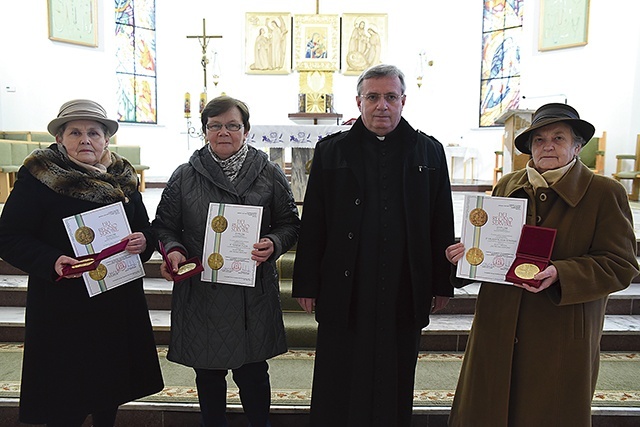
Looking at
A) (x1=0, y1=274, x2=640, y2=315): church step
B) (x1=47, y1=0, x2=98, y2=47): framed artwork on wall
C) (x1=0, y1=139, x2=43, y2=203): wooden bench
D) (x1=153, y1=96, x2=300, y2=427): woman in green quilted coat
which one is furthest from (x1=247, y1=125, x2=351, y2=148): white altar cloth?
(x1=47, y1=0, x2=98, y2=47): framed artwork on wall

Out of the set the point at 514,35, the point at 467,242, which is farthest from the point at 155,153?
the point at 467,242

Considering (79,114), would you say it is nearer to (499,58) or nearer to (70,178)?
(70,178)

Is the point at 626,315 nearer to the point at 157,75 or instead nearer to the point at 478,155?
the point at 478,155

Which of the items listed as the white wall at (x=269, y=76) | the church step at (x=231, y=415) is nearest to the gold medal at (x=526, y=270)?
the church step at (x=231, y=415)

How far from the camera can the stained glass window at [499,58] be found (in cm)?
1019

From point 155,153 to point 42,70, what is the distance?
272 cm

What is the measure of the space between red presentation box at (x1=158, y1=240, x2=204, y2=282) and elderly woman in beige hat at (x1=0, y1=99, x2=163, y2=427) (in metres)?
0.12

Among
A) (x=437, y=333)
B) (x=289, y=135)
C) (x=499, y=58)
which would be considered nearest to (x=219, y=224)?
(x=437, y=333)

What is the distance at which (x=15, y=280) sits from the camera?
3.61m

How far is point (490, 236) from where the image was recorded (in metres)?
1.74

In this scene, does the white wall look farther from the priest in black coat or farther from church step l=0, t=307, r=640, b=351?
the priest in black coat

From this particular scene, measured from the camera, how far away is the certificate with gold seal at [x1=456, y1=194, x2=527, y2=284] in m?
1.70

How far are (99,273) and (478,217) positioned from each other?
1.44 meters

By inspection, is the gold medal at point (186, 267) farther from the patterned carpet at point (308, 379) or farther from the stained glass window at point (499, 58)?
the stained glass window at point (499, 58)
